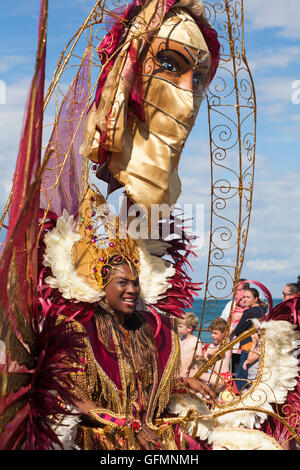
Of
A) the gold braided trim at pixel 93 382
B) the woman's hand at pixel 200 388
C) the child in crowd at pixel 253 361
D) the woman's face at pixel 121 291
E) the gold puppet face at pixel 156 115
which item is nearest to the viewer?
the gold braided trim at pixel 93 382

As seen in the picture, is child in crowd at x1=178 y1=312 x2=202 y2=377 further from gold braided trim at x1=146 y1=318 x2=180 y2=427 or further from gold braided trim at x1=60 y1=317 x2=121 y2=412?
gold braided trim at x1=60 y1=317 x2=121 y2=412

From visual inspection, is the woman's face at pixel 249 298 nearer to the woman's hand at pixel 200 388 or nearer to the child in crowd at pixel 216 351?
the child in crowd at pixel 216 351

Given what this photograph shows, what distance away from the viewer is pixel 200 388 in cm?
430

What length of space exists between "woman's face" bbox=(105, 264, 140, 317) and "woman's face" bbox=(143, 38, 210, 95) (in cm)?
113

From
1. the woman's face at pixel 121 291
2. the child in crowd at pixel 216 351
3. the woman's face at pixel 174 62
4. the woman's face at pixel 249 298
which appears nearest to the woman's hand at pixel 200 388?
the child in crowd at pixel 216 351

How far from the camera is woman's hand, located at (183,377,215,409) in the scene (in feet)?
14.1

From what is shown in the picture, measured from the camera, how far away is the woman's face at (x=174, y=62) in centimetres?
405

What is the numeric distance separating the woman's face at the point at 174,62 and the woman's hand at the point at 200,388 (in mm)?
1744

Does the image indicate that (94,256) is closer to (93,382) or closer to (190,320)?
(93,382)

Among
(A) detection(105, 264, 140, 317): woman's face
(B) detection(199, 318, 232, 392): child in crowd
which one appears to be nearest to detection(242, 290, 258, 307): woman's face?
(B) detection(199, 318, 232, 392): child in crowd

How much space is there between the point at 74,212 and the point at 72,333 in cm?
90

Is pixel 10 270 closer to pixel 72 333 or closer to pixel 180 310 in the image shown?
pixel 72 333

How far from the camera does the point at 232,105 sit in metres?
4.66

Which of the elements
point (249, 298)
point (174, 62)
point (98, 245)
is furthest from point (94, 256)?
point (249, 298)
